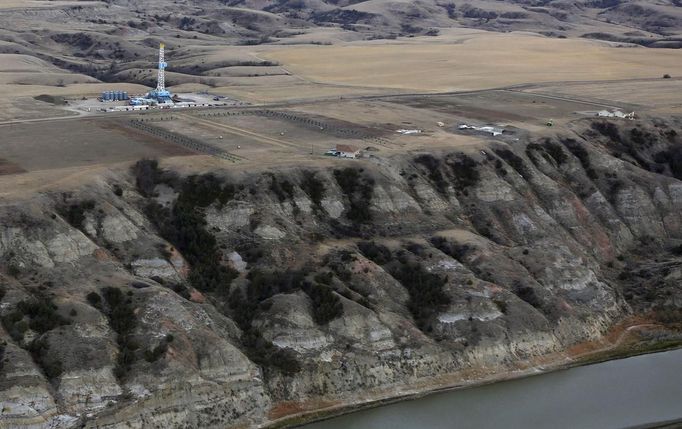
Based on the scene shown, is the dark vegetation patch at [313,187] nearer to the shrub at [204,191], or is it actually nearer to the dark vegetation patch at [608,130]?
the shrub at [204,191]

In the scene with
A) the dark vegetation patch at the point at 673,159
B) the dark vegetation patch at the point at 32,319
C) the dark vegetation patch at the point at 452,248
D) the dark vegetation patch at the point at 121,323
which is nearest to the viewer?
the dark vegetation patch at the point at 32,319

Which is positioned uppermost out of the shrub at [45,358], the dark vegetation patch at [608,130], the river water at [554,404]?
the dark vegetation patch at [608,130]

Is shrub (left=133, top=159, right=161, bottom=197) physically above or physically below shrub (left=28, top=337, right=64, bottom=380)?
above

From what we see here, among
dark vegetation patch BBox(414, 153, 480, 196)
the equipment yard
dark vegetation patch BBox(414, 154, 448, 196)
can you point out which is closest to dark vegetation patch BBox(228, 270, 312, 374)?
the equipment yard

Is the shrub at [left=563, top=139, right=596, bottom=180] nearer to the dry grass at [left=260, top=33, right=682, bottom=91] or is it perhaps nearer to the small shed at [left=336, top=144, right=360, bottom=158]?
the small shed at [left=336, top=144, right=360, bottom=158]

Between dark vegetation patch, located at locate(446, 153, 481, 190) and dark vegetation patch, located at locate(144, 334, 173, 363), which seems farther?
dark vegetation patch, located at locate(446, 153, 481, 190)

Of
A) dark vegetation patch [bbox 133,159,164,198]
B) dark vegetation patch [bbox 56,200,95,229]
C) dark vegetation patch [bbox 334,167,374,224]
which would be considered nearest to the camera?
dark vegetation patch [bbox 56,200,95,229]

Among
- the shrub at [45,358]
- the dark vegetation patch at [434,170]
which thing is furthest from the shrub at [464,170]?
the shrub at [45,358]
